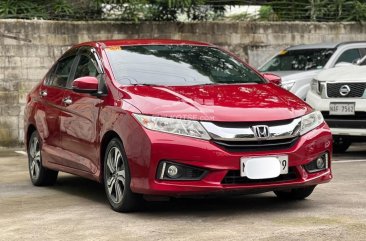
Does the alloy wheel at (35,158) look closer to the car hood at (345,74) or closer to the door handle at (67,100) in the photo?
the door handle at (67,100)

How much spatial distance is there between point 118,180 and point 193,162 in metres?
0.89

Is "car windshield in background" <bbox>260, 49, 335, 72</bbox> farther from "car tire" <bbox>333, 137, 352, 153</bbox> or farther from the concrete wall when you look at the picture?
→ "car tire" <bbox>333, 137, 352, 153</bbox>

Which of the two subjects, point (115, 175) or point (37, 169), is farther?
point (37, 169)

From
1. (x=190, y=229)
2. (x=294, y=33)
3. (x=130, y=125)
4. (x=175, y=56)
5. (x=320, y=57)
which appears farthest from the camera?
(x=294, y=33)

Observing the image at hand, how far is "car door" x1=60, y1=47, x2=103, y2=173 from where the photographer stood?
7.41m

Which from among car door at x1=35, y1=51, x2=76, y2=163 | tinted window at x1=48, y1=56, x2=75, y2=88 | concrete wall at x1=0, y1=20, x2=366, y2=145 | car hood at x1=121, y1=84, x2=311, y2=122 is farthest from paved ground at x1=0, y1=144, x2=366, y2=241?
concrete wall at x1=0, y1=20, x2=366, y2=145

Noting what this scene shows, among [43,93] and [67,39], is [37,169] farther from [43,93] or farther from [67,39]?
[67,39]

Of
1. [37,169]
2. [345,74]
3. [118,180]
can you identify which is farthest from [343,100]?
[118,180]

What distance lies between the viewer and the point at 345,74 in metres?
11.1

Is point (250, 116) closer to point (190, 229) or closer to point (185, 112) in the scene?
point (185, 112)

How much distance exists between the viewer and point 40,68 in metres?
13.5

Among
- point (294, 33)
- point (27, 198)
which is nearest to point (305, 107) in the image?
point (27, 198)

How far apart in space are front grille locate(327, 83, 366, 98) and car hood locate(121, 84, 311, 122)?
141 inches

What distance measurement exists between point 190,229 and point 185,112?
0.95 m
